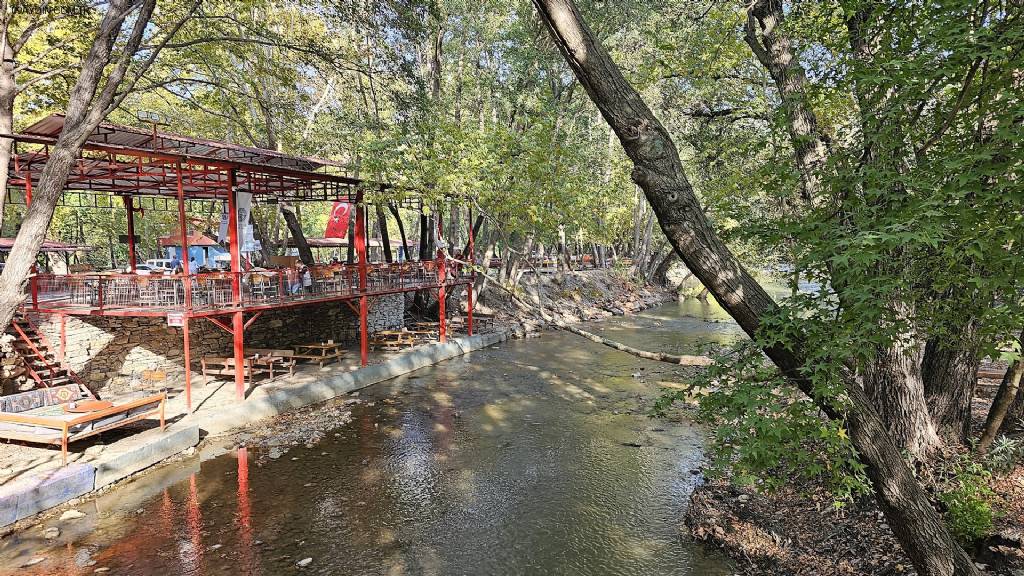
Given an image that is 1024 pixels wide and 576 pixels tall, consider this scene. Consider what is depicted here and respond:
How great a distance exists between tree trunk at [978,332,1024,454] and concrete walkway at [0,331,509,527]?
12854 millimetres

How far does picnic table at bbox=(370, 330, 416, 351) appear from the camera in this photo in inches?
734

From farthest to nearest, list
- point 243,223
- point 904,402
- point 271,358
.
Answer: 1. point 271,358
2. point 243,223
3. point 904,402

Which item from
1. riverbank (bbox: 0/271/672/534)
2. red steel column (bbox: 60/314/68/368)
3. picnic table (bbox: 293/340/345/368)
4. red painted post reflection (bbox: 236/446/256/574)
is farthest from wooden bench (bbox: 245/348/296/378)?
red painted post reflection (bbox: 236/446/256/574)

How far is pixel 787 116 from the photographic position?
4465mm

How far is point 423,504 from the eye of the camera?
8.43 metres

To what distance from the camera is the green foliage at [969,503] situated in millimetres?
5832

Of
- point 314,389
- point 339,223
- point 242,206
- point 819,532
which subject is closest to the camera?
point 819,532

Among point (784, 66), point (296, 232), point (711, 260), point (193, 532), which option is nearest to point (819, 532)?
point (711, 260)

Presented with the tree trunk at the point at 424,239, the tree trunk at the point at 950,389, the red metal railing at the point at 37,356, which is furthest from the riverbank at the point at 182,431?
the tree trunk at the point at 950,389

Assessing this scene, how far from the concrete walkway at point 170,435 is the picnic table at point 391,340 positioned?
843mm

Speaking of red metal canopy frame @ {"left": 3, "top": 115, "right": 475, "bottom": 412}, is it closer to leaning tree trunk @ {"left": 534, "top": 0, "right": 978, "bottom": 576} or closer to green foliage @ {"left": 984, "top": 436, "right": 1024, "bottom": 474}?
leaning tree trunk @ {"left": 534, "top": 0, "right": 978, "bottom": 576}

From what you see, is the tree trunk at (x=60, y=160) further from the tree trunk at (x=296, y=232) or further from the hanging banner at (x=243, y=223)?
the tree trunk at (x=296, y=232)

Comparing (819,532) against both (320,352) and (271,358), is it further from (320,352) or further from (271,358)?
(320,352)

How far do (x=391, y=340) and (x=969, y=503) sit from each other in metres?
16.8
